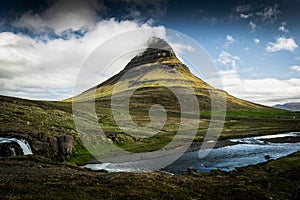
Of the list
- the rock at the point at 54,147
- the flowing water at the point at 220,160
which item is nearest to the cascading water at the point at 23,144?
the rock at the point at 54,147

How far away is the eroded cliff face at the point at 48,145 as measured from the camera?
66188 mm

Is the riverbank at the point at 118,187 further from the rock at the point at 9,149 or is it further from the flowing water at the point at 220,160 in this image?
the flowing water at the point at 220,160

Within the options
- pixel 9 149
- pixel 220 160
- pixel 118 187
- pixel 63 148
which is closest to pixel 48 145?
pixel 63 148

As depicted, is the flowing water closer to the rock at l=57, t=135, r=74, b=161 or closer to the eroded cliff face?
the rock at l=57, t=135, r=74, b=161

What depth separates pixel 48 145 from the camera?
68.2 metres

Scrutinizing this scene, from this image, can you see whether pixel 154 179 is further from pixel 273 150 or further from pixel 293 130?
pixel 293 130

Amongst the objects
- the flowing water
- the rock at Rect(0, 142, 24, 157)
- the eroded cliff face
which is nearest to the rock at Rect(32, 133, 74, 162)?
the eroded cliff face

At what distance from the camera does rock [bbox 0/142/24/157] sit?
189ft

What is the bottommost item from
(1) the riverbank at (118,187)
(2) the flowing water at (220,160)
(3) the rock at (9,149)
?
(2) the flowing water at (220,160)

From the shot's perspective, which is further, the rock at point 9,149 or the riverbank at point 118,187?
the rock at point 9,149

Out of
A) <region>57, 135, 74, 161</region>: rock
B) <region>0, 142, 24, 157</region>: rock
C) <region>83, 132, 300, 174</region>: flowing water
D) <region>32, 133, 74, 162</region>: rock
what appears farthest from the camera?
<region>57, 135, 74, 161</region>: rock

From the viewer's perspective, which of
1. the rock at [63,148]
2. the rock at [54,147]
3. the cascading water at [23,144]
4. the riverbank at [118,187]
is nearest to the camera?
the riverbank at [118,187]

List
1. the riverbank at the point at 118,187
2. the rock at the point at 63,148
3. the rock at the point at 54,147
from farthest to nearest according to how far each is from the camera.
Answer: the rock at the point at 63,148
the rock at the point at 54,147
the riverbank at the point at 118,187

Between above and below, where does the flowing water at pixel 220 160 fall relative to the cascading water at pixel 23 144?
below
